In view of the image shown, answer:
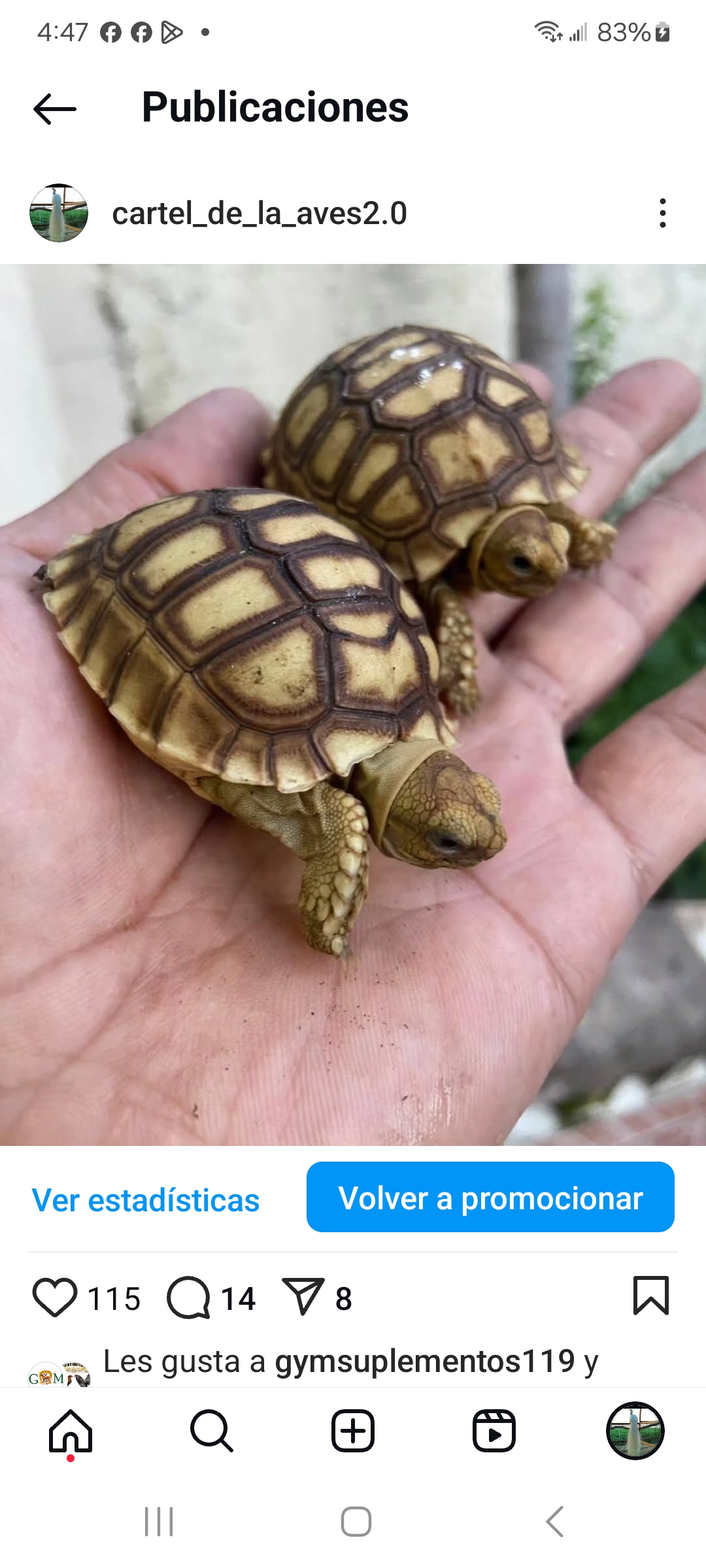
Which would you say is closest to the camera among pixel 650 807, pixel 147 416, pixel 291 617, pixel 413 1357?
pixel 413 1357

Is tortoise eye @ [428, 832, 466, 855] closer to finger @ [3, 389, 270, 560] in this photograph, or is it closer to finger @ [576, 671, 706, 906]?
finger @ [576, 671, 706, 906]

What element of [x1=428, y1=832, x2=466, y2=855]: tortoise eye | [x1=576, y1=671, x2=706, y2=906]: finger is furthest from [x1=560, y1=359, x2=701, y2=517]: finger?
[x1=428, y1=832, x2=466, y2=855]: tortoise eye

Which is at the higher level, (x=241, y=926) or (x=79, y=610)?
(x=79, y=610)

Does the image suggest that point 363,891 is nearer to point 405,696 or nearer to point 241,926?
point 241,926

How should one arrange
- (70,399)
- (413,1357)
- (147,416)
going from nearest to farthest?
(413,1357) < (70,399) < (147,416)

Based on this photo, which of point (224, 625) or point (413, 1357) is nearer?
point (413, 1357)
